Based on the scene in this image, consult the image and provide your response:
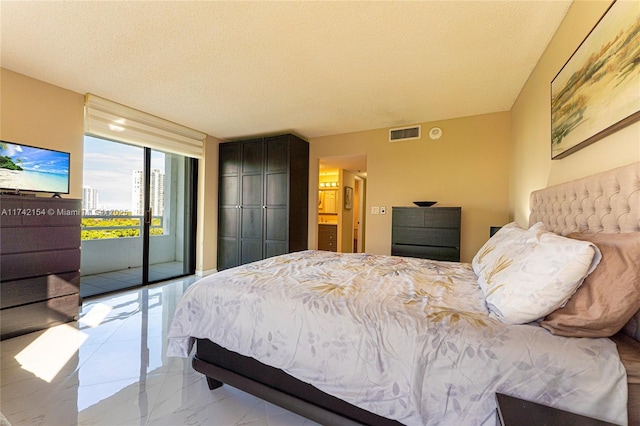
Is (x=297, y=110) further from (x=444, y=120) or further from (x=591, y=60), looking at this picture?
(x=591, y=60)

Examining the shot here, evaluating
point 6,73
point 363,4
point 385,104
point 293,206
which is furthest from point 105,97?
point 385,104

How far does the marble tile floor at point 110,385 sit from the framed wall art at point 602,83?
219 centimetres

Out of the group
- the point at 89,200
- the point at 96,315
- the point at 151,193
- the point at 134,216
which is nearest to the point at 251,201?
the point at 151,193

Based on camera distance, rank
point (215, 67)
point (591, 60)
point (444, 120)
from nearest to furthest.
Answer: point (591, 60)
point (215, 67)
point (444, 120)

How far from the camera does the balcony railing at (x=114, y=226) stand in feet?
11.6

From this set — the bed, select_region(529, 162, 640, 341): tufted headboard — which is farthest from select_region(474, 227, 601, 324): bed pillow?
select_region(529, 162, 640, 341): tufted headboard

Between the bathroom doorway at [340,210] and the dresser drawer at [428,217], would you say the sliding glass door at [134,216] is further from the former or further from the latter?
the dresser drawer at [428,217]

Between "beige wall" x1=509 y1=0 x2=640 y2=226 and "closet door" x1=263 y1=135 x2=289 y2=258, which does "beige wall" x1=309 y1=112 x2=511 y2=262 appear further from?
"closet door" x1=263 y1=135 x2=289 y2=258

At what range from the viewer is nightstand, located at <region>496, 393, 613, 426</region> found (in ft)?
2.38

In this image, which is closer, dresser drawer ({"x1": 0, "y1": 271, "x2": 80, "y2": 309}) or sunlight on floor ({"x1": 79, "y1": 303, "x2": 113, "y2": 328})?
dresser drawer ({"x1": 0, "y1": 271, "x2": 80, "y2": 309})

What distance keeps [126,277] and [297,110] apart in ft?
11.7

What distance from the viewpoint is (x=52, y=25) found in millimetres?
1920

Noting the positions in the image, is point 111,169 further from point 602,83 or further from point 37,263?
point 602,83

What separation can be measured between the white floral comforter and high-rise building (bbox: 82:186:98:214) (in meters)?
2.80
